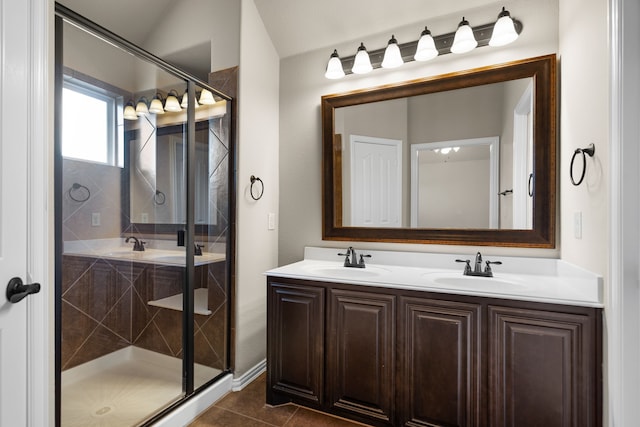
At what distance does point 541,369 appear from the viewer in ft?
4.34

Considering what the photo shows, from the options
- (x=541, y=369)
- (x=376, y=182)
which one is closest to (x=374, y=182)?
(x=376, y=182)

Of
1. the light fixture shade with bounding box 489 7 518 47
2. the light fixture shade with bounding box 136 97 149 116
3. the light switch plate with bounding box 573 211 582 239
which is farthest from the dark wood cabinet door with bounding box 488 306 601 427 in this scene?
the light fixture shade with bounding box 136 97 149 116

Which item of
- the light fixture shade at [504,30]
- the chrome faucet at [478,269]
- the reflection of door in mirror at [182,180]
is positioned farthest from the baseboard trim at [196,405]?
the light fixture shade at [504,30]

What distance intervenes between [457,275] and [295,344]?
1.04 m

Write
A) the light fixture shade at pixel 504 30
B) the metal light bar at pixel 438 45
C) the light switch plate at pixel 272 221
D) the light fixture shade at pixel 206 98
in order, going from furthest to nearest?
the light switch plate at pixel 272 221 → the light fixture shade at pixel 206 98 → the metal light bar at pixel 438 45 → the light fixture shade at pixel 504 30

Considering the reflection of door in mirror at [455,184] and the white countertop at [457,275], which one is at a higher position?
the reflection of door in mirror at [455,184]

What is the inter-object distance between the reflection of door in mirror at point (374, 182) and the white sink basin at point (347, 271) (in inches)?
13.9

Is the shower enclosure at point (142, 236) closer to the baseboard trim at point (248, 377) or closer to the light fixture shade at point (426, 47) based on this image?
the baseboard trim at point (248, 377)

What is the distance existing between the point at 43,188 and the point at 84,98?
0.69 m

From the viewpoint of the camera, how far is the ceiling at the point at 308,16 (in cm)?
204

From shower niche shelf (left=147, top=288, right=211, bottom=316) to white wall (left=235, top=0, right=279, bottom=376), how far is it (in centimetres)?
21

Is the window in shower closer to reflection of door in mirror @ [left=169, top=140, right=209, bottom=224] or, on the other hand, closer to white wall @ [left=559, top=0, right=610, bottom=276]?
reflection of door in mirror @ [left=169, top=140, right=209, bottom=224]

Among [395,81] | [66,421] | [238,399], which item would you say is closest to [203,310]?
[238,399]

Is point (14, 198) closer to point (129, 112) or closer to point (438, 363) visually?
point (129, 112)
